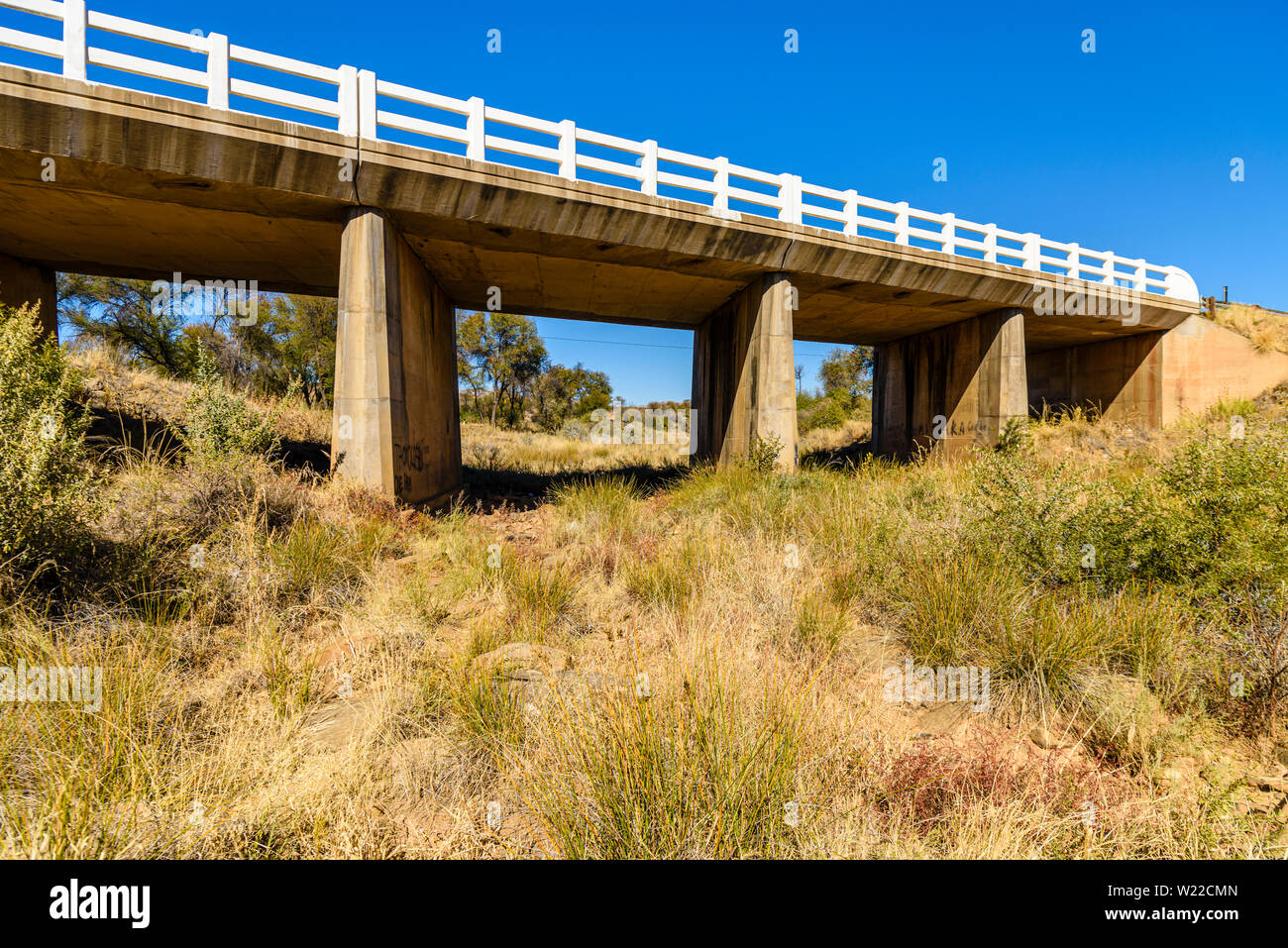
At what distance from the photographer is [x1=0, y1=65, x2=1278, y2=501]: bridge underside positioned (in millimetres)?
6938

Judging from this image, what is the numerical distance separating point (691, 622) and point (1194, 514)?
410 centimetres

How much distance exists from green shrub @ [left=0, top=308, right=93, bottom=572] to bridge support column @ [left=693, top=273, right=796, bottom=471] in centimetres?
980

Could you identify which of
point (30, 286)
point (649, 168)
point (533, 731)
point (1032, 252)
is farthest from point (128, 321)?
point (1032, 252)

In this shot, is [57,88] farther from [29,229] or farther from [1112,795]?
[1112,795]

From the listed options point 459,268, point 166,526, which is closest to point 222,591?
point 166,526

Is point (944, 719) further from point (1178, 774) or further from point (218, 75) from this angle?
point (218, 75)

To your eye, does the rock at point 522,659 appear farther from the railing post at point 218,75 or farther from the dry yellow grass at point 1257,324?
the dry yellow grass at point 1257,324

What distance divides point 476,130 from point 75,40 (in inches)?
192

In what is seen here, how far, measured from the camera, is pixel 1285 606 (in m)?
3.02

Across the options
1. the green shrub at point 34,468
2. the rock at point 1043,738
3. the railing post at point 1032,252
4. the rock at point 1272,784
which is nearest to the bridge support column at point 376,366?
the green shrub at point 34,468

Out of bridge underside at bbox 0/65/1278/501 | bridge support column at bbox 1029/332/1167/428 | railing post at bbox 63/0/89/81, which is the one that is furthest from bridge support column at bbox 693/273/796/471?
bridge support column at bbox 1029/332/1167/428

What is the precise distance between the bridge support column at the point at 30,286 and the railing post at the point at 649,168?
11.6 meters

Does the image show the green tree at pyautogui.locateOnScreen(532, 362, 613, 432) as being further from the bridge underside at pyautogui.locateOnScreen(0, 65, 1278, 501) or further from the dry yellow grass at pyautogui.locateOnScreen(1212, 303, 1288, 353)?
the dry yellow grass at pyautogui.locateOnScreen(1212, 303, 1288, 353)

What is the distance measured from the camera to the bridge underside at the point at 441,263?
694 cm
